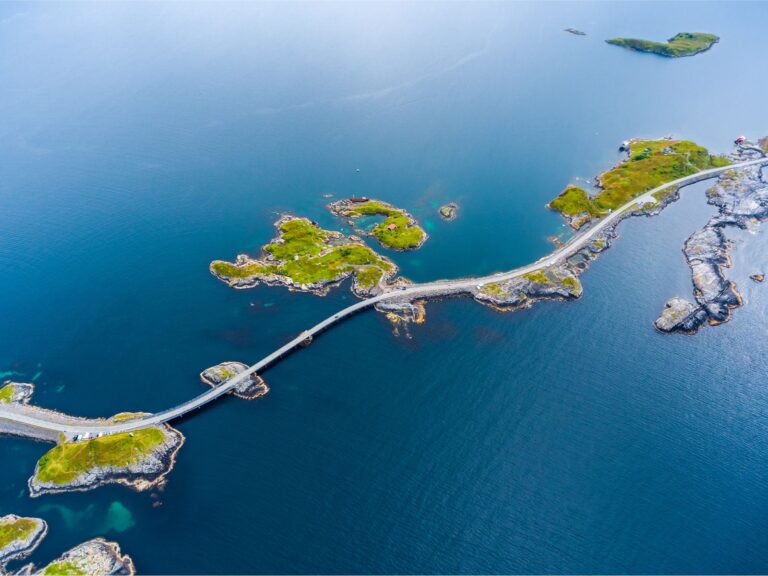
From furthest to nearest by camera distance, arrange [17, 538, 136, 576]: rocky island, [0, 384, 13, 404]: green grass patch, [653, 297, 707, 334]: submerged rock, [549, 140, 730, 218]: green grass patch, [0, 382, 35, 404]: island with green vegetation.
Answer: [549, 140, 730, 218]: green grass patch, [653, 297, 707, 334]: submerged rock, [0, 382, 35, 404]: island with green vegetation, [0, 384, 13, 404]: green grass patch, [17, 538, 136, 576]: rocky island

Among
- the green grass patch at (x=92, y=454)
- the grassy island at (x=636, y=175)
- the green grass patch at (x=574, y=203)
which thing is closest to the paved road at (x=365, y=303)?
the green grass patch at (x=92, y=454)

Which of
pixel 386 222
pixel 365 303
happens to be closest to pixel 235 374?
pixel 365 303

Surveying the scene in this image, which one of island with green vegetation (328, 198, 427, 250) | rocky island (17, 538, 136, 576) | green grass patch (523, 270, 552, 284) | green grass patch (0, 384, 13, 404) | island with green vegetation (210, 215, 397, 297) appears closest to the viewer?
rocky island (17, 538, 136, 576)

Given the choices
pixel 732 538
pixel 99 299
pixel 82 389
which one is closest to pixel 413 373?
pixel 732 538

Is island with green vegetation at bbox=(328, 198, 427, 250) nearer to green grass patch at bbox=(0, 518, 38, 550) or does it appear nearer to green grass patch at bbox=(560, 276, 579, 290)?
green grass patch at bbox=(560, 276, 579, 290)

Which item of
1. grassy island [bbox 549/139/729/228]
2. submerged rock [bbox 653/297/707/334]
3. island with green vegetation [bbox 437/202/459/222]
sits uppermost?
grassy island [bbox 549/139/729/228]

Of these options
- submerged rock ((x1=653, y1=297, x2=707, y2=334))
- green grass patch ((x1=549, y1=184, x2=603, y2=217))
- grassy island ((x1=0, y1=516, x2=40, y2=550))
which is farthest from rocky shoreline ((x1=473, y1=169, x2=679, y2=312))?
grassy island ((x1=0, y1=516, x2=40, y2=550))

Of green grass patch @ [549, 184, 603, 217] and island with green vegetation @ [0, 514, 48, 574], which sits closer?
island with green vegetation @ [0, 514, 48, 574]

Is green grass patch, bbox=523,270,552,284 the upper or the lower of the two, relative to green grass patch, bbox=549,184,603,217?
lower
